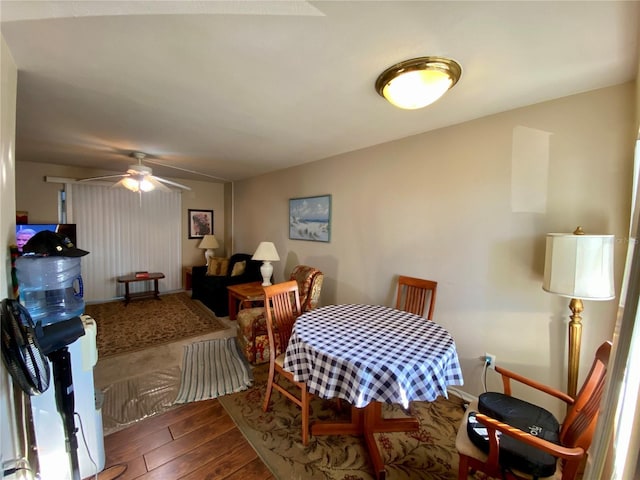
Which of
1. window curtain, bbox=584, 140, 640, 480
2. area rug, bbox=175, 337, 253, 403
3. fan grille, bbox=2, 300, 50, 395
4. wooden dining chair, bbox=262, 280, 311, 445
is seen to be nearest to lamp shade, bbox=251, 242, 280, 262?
area rug, bbox=175, 337, 253, 403

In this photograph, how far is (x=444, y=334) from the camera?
1710 millimetres

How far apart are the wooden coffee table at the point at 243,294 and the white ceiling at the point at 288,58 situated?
207 centimetres

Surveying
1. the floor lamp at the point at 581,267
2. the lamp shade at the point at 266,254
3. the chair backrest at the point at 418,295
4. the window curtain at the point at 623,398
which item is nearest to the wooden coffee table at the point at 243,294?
the lamp shade at the point at 266,254

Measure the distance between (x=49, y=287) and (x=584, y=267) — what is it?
3.08m

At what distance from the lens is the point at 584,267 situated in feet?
4.71

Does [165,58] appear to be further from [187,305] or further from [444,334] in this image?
[187,305]

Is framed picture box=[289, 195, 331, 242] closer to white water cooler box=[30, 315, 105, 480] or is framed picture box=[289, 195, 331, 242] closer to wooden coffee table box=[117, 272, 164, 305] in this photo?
white water cooler box=[30, 315, 105, 480]

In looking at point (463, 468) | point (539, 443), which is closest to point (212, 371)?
→ point (463, 468)

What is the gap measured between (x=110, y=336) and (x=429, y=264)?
3953mm

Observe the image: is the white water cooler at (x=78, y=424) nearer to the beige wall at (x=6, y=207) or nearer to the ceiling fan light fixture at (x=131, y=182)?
the beige wall at (x=6, y=207)

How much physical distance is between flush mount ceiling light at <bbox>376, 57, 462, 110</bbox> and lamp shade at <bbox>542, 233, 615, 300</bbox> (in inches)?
43.7

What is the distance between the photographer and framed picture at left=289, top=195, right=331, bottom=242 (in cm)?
344

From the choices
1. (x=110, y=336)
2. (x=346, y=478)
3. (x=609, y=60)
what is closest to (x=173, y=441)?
(x=346, y=478)

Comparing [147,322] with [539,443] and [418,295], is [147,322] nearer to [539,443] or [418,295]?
[418,295]
